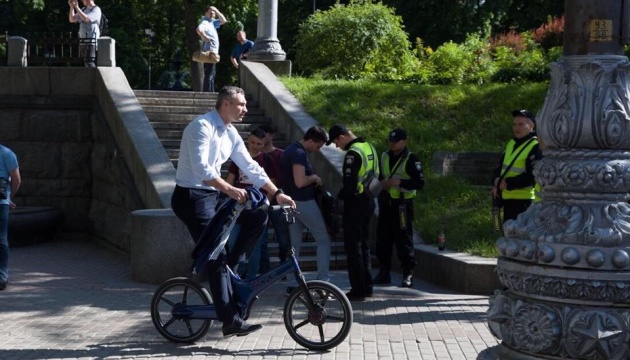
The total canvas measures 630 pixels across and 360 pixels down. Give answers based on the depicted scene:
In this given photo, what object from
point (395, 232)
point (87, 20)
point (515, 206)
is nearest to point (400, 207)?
point (395, 232)

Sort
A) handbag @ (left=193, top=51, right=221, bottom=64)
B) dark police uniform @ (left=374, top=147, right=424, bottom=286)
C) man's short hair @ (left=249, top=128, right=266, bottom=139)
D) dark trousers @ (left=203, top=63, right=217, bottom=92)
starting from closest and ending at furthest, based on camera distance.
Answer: man's short hair @ (left=249, top=128, right=266, bottom=139)
dark police uniform @ (left=374, top=147, right=424, bottom=286)
handbag @ (left=193, top=51, right=221, bottom=64)
dark trousers @ (left=203, top=63, right=217, bottom=92)

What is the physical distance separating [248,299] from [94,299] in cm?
280

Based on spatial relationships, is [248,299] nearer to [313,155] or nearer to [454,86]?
[313,155]

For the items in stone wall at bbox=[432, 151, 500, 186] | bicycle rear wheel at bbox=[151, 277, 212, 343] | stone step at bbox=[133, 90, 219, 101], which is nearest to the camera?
bicycle rear wheel at bbox=[151, 277, 212, 343]

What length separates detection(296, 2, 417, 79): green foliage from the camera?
21344 mm

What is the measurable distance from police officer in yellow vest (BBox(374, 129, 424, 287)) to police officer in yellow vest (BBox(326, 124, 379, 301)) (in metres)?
0.77

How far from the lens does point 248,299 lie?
25.7 ft

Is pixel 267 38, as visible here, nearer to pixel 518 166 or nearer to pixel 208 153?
pixel 518 166

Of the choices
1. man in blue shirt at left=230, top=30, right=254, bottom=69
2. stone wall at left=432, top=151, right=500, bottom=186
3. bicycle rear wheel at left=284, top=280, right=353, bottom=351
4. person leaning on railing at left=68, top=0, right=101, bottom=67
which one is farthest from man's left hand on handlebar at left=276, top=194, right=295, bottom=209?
man in blue shirt at left=230, top=30, right=254, bottom=69

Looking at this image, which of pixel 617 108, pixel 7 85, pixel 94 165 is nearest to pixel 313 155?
pixel 94 165

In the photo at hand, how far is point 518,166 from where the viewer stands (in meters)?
9.75

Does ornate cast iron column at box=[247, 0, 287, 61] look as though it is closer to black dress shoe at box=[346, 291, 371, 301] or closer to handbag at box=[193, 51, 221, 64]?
handbag at box=[193, 51, 221, 64]

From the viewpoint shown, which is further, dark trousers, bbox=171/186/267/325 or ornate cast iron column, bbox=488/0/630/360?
dark trousers, bbox=171/186/267/325

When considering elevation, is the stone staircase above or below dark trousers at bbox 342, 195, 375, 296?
above
